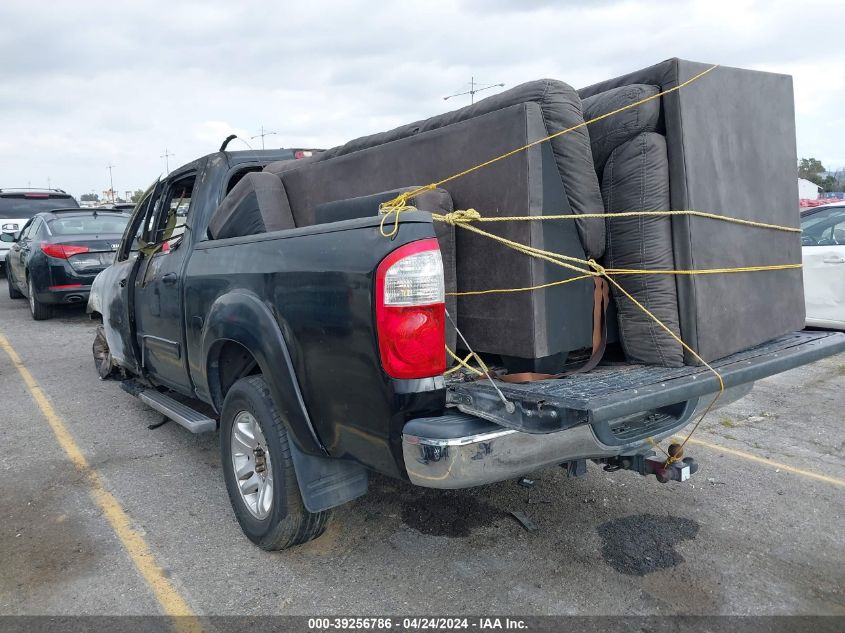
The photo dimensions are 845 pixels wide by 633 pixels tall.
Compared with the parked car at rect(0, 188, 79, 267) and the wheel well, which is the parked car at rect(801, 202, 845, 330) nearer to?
the wheel well

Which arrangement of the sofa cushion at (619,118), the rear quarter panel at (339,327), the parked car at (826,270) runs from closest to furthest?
the rear quarter panel at (339,327) < the sofa cushion at (619,118) < the parked car at (826,270)

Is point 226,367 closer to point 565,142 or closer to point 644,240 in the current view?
point 565,142

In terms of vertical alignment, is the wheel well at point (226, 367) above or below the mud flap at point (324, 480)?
above

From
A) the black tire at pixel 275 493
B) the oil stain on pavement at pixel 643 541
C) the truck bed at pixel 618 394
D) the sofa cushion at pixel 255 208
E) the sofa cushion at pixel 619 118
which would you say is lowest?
the oil stain on pavement at pixel 643 541

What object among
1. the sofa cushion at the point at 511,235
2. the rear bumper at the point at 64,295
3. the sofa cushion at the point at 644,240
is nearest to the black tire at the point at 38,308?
the rear bumper at the point at 64,295

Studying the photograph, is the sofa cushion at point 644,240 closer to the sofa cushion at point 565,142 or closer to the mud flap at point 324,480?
the sofa cushion at point 565,142

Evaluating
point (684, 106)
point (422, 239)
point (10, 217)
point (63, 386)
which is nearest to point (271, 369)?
point (422, 239)

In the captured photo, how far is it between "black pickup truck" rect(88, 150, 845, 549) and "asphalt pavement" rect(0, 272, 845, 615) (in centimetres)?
34

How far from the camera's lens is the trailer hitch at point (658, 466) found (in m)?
2.93

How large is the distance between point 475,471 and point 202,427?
2.08 meters

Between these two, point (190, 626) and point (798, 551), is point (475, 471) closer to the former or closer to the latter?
point (190, 626)

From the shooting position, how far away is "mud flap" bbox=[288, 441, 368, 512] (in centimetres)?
296

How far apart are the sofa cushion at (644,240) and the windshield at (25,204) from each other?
15.2m

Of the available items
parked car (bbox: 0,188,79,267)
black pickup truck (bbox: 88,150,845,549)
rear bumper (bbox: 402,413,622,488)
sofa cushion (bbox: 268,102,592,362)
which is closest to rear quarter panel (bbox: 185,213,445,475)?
black pickup truck (bbox: 88,150,845,549)
